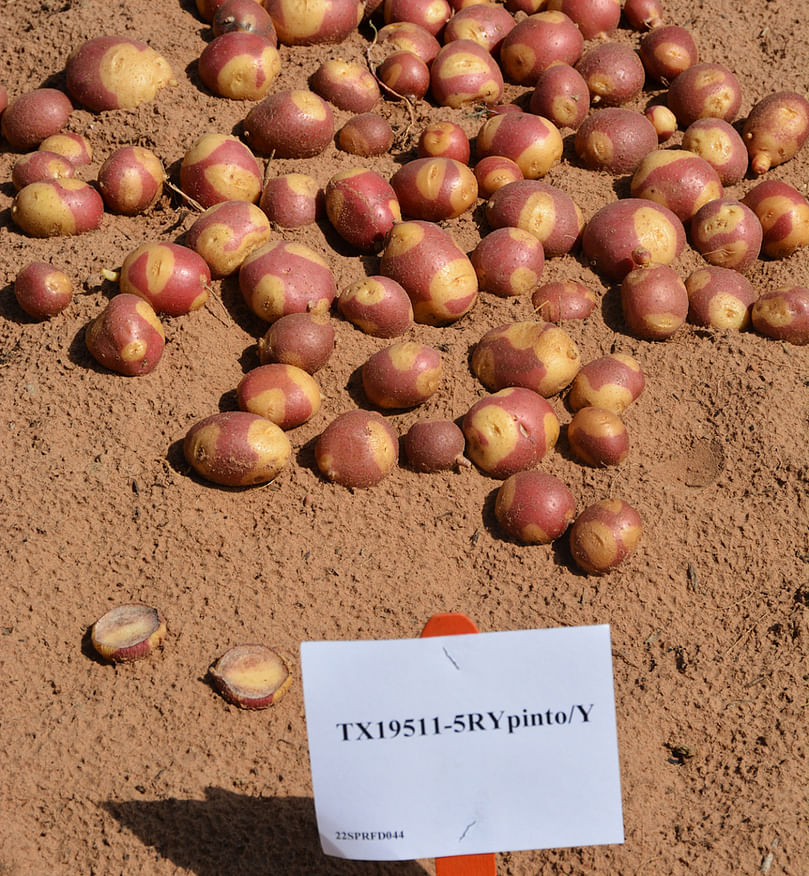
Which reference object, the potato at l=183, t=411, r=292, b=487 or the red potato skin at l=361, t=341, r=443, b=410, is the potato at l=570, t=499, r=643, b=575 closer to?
the red potato skin at l=361, t=341, r=443, b=410

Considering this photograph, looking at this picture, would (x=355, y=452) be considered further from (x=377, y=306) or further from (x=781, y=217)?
(x=781, y=217)

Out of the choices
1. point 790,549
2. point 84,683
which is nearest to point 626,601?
point 790,549

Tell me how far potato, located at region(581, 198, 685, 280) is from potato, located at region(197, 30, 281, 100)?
1.80 metres

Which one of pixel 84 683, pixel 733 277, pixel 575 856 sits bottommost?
pixel 575 856

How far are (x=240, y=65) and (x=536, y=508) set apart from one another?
2.82m

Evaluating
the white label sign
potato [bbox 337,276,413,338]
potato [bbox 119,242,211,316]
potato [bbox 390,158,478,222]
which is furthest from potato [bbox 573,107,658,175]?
the white label sign

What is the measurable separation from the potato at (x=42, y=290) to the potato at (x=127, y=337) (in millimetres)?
253

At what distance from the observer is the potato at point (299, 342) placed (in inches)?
146

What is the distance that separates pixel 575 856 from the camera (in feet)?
8.77

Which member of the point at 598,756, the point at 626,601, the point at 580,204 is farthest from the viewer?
the point at 580,204

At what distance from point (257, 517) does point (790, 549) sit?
1915 mm

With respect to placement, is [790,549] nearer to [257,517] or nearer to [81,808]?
[257,517]

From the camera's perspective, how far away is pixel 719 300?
4141mm

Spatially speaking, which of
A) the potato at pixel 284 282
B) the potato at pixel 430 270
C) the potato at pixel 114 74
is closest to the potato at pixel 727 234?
the potato at pixel 430 270
